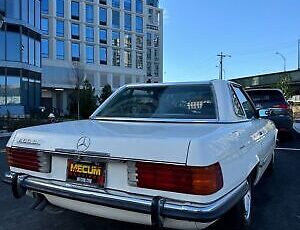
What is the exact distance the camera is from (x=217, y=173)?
10.3 feet

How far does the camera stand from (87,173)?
3.46 meters

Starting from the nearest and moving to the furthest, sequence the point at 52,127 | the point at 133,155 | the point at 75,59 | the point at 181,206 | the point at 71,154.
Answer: the point at 181,206 < the point at 133,155 < the point at 71,154 < the point at 52,127 < the point at 75,59

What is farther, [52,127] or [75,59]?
[75,59]

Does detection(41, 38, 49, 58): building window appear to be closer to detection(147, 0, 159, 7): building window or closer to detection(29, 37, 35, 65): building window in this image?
detection(29, 37, 35, 65): building window

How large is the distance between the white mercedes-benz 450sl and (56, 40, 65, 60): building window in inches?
2219

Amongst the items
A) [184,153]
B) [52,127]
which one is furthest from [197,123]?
[52,127]

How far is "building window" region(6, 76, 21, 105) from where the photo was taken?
30.9 m

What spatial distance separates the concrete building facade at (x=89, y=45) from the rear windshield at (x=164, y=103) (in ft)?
Answer: 163

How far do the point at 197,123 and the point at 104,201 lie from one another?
4.39 ft

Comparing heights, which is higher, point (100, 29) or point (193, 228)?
point (100, 29)

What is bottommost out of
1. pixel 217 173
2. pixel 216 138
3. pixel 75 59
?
pixel 217 173

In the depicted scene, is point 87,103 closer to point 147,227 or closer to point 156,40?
point 147,227

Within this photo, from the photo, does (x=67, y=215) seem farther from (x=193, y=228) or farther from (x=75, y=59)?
(x=75, y=59)

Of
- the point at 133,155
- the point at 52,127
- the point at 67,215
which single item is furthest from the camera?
the point at 67,215
